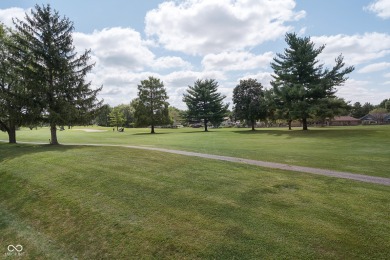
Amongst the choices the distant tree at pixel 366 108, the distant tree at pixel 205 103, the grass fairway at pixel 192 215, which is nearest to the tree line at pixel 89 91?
the distant tree at pixel 205 103

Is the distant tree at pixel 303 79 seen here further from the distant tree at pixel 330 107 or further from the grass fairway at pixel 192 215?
the grass fairway at pixel 192 215

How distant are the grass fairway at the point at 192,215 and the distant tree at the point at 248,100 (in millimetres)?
38516

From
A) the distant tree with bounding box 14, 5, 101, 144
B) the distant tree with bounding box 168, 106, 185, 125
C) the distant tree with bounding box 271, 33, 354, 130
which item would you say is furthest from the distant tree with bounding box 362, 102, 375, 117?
the distant tree with bounding box 14, 5, 101, 144

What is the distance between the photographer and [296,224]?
19.6 feet

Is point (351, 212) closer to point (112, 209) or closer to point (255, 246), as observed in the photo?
point (255, 246)

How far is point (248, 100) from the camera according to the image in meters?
49.7

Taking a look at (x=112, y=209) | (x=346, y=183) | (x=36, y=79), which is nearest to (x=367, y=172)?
(x=346, y=183)

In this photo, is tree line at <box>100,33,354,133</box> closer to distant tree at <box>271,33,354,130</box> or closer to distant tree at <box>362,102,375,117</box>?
distant tree at <box>271,33,354,130</box>

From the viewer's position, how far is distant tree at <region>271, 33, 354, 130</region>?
34.7 m

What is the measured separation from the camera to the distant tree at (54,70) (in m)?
20.4

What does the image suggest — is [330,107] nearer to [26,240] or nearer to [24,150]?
[24,150]

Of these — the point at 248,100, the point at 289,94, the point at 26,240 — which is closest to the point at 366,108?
the point at 248,100

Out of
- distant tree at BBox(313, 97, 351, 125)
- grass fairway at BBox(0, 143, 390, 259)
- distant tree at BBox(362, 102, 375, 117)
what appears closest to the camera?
grass fairway at BBox(0, 143, 390, 259)

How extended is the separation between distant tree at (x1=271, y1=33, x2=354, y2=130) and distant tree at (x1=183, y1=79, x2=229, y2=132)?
18601mm
